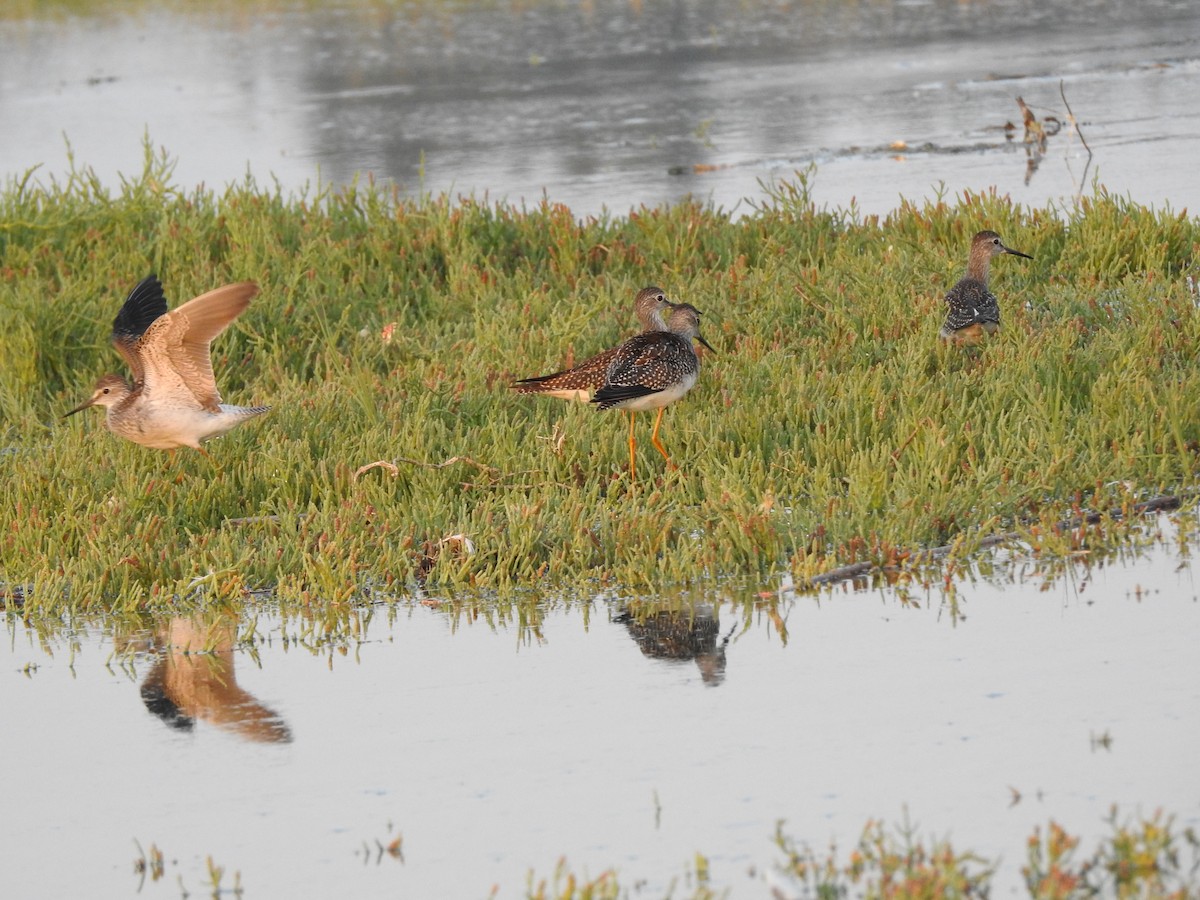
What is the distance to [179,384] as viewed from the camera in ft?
29.3

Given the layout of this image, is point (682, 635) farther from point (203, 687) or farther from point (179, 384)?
point (179, 384)

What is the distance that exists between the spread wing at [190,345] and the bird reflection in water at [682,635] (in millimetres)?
2915

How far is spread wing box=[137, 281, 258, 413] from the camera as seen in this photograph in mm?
8766

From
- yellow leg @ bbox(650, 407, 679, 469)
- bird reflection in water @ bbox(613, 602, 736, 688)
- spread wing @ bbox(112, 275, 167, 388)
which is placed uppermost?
spread wing @ bbox(112, 275, 167, 388)

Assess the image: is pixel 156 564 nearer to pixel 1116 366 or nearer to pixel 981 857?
pixel 981 857

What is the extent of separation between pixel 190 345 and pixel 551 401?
197 cm

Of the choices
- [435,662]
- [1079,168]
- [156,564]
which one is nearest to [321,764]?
[435,662]

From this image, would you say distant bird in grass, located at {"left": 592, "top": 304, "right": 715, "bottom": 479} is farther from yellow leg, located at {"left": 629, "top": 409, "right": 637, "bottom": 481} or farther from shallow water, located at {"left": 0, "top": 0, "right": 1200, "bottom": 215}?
shallow water, located at {"left": 0, "top": 0, "right": 1200, "bottom": 215}

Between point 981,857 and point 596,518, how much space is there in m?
3.48

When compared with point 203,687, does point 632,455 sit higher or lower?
higher

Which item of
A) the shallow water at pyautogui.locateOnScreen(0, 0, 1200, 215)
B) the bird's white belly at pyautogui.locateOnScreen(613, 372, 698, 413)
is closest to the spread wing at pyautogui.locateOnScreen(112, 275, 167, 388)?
the bird's white belly at pyautogui.locateOnScreen(613, 372, 698, 413)

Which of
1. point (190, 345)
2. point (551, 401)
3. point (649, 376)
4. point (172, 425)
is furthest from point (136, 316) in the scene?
point (649, 376)

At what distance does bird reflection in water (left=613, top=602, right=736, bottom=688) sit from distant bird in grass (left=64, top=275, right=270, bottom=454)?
9.41ft

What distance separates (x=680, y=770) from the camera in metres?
5.45
